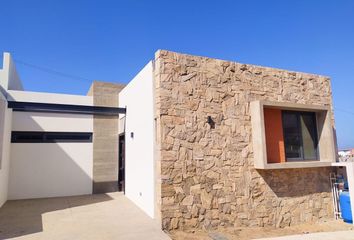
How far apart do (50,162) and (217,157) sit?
7.13m

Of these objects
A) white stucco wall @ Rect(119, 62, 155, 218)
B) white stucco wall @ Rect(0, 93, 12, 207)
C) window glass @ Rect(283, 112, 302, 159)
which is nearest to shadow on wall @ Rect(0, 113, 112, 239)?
white stucco wall @ Rect(0, 93, 12, 207)

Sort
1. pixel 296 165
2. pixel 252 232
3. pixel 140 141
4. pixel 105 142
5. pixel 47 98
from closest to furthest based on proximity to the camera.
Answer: pixel 252 232 < pixel 296 165 < pixel 140 141 < pixel 47 98 < pixel 105 142

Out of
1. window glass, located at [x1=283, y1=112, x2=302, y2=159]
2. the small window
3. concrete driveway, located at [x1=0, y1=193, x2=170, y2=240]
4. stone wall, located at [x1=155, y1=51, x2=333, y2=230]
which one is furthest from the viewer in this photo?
the small window

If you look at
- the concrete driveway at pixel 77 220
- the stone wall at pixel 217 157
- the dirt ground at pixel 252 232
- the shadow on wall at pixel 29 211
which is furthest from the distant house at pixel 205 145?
the shadow on wall at pixel 29 211

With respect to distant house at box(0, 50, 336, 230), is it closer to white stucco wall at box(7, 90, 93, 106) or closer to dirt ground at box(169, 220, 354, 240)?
white stucco wall at box(7, 90, 93, 106)

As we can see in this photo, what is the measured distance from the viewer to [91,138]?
9852mm

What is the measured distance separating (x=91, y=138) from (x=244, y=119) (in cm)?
679

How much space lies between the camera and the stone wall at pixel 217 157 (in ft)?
17.4

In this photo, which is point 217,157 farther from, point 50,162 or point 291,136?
point 50,162

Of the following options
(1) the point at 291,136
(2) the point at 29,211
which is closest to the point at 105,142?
(2) the point at 29,211

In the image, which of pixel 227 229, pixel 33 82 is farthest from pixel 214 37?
pixel 33 82

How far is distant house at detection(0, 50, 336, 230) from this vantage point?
5441 millimetres

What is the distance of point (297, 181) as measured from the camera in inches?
262

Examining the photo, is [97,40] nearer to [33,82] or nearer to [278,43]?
[33,82]
